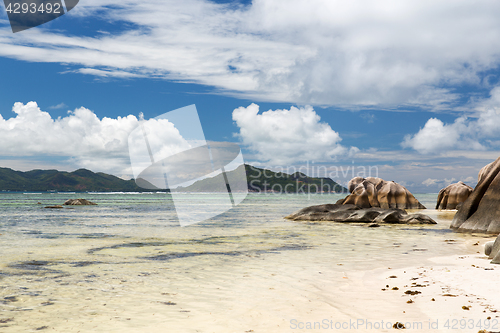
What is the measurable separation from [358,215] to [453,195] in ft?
87.2

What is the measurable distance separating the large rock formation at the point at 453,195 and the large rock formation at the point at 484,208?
2886cm

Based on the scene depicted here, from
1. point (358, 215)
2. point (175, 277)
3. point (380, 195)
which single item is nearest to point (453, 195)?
point (380, 195)

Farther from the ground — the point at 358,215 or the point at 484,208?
the point at 484,208

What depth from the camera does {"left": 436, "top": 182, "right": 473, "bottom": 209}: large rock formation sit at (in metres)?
46.2

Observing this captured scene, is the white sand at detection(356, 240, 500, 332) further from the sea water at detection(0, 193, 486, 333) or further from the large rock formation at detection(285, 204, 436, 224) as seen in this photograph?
the large rock formation at detection(285, 204, 436, 224)

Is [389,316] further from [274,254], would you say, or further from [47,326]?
[274,254]

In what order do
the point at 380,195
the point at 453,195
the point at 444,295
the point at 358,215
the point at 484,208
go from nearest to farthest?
the point at 444,295, the point at 484,208, the point at 358,215, the point at 380,195, the point at 453,195

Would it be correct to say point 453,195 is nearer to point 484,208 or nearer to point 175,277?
point 484,208

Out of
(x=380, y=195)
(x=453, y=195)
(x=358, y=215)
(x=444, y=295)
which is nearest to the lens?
(x=444, y=295)

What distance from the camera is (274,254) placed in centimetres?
1376

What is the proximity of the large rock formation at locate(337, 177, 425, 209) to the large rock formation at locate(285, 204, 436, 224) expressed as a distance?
31.8 feet

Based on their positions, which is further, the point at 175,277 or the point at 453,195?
the point at 453,195

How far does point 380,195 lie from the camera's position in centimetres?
4469

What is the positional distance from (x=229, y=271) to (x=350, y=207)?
2350cm
